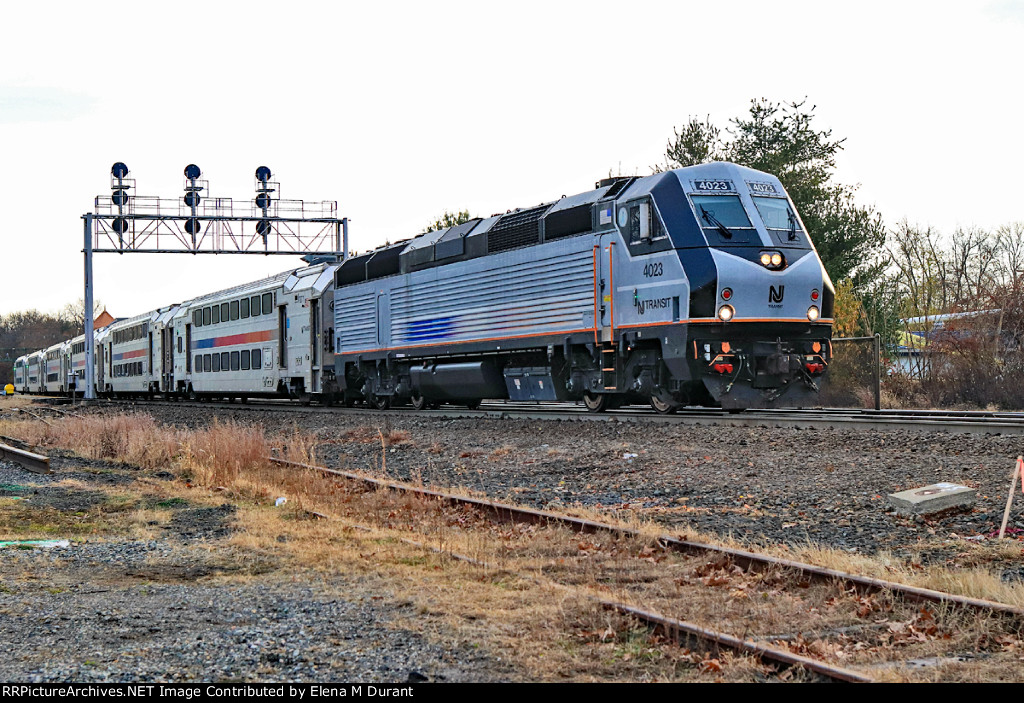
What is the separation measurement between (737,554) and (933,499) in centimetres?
233

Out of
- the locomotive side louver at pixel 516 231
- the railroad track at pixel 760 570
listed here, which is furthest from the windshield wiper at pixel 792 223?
the railroad track at pixel 760 570

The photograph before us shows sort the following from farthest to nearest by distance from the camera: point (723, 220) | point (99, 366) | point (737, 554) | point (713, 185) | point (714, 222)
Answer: point (99, 366) → point (713, 185) → point (723, 220) → point (714, 222) → point (737, 554)

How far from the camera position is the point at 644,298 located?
16.8 m

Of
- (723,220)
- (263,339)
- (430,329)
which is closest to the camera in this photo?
(723,220)

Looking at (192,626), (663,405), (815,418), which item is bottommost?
(192,626)

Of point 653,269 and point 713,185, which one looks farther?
point 713,185

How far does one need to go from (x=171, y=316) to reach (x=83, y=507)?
31.3 meters

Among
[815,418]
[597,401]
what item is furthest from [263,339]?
[815,418]

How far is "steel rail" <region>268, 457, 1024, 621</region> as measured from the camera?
5.47 m

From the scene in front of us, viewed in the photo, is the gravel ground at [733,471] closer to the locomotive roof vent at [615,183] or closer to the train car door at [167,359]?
the locomotive roof vent at [615,183]

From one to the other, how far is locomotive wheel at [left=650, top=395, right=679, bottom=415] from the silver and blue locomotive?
0.02 meters

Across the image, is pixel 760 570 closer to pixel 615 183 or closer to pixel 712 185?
pixel 712 185

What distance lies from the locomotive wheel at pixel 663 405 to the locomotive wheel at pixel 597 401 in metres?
1.23

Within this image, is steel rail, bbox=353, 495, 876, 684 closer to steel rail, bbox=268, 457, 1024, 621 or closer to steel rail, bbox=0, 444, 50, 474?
steel rail, bbox=268, 457, 1024, 621
